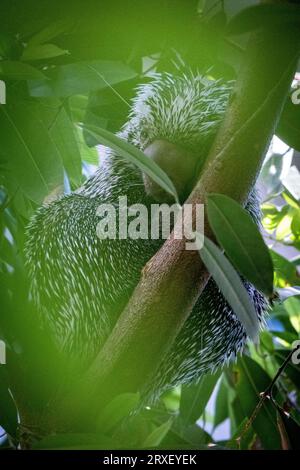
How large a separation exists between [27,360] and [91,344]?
10 centimetres

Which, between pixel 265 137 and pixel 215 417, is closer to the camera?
pixel 265 137

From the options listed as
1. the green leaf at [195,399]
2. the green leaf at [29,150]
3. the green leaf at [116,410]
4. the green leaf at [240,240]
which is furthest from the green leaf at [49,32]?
the green leaf at [195,399]

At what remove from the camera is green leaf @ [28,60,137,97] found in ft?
3.15

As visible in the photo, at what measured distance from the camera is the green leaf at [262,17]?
741 mm

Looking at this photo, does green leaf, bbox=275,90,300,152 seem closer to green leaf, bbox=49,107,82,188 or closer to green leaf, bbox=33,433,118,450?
green leaf, bbox=49,107,82,188

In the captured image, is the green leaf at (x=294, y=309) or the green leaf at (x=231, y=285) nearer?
the green leaf at (x=231, y=285)

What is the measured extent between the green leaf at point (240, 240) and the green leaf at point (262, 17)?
0.68 ft

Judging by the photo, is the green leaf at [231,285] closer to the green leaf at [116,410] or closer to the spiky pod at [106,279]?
the green leaf at [116,410]

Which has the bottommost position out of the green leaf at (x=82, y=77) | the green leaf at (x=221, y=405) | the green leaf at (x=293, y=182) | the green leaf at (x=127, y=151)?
the green leaf at (x=221, y=405)

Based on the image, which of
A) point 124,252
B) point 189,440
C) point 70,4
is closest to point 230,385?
point 189,440

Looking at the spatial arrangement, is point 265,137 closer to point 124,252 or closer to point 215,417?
point 124,252

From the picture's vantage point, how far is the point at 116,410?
81cm

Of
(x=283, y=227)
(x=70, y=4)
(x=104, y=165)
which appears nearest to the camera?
(x=70, y=4)

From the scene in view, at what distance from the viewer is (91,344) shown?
1.01m
